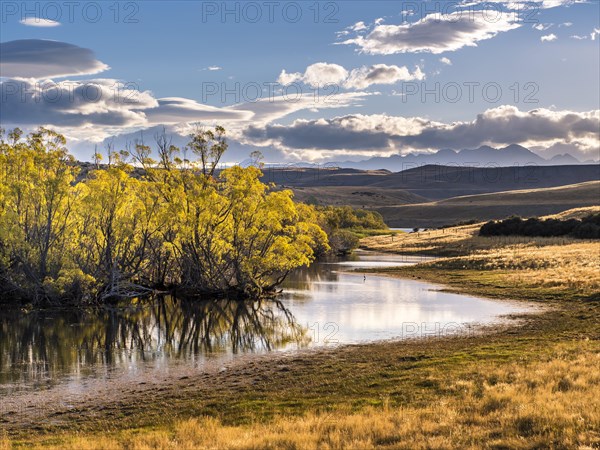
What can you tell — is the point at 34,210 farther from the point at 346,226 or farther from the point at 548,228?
the point at 346,226

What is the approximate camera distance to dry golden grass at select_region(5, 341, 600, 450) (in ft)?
46.1

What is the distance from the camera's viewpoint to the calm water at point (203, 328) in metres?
28.8

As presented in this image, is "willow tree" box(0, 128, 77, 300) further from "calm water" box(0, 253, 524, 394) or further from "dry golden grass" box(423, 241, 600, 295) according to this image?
"dry golden grass" box(423, 241, 600, 295)

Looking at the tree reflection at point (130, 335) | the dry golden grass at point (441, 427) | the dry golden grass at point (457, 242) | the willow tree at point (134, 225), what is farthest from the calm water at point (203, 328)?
the dry golden grass at point (457, 242)

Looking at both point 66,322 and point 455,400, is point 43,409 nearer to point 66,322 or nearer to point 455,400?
point 455,400

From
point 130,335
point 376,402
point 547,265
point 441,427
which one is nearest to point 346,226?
point 547,265

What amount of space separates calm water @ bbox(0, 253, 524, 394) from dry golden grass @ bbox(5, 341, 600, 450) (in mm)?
10677

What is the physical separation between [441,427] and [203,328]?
2647cm

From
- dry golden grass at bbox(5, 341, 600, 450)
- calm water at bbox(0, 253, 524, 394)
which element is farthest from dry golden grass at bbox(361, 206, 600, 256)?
dry golden grass at bbox(5, 341, 600, 450)

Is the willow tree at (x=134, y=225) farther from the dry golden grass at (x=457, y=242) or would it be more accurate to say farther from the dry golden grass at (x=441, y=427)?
the dry golden grass at (x=457, y=242)

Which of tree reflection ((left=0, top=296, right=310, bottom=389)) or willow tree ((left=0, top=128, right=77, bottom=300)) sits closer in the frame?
tree reflection ((left=0, top=296, right=310, bottom=389))

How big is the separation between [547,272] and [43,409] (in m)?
51.9

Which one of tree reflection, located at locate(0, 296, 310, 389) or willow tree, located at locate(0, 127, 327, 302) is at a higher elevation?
willow tree, located at locate(0, 127, 327, 302)

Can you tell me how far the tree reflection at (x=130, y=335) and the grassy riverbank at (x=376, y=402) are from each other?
503 cm
